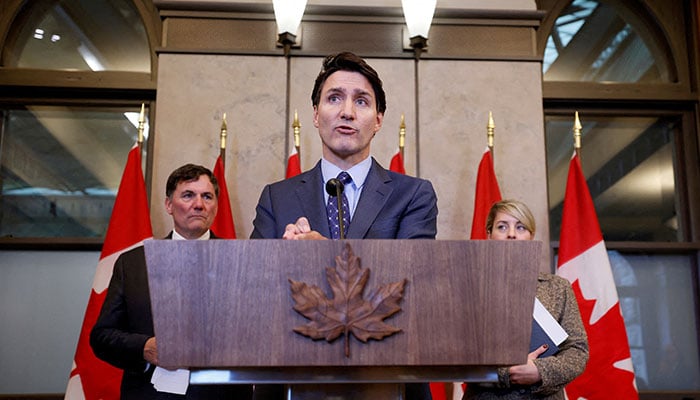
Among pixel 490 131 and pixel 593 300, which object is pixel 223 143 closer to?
pixel 490 131

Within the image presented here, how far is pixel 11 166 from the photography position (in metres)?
4.27

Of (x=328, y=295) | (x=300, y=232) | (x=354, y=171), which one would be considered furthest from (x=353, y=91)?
(x=328, y=295)

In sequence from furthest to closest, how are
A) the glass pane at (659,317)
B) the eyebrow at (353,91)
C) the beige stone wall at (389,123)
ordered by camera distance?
the glass pane at (659,317) < the beige stone wall at (389,123) < the eyebrow at (353,91)

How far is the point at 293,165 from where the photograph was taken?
3678 mm

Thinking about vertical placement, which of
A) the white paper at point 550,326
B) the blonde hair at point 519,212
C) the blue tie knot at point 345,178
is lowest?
the white paper at point 550,326

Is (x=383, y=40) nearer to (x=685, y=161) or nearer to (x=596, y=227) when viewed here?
(x=596, y=227)

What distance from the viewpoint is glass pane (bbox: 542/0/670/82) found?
4582 millimetres

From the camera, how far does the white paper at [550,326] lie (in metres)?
2.42

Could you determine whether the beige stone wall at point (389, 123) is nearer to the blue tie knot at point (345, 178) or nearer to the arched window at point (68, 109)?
the arched window at point (68, 109)

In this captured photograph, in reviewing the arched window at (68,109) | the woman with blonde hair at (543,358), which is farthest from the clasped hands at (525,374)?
the arched window at (68,109)

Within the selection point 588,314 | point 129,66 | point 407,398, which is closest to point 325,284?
point 407,398

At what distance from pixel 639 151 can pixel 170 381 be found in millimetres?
3235

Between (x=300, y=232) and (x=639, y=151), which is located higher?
(x=639, y=151)

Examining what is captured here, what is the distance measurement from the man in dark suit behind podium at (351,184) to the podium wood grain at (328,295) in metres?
0.48
